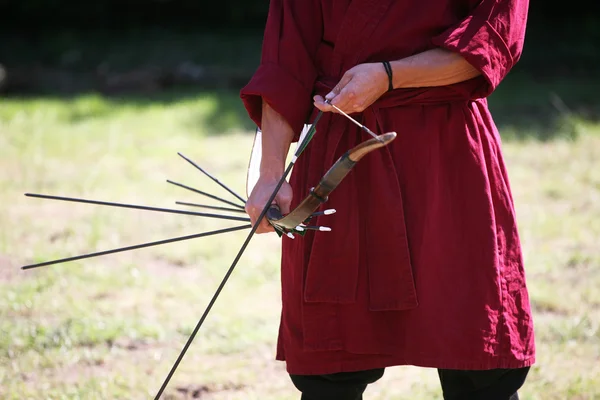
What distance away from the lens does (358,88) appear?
166cm

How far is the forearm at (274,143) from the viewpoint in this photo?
1.84 meters

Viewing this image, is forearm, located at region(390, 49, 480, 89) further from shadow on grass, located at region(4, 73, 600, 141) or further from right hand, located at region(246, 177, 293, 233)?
shadow on grass, located at region(4, 73, 600, 141)

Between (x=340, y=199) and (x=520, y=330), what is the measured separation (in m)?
0.48

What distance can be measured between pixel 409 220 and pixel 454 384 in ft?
1.28

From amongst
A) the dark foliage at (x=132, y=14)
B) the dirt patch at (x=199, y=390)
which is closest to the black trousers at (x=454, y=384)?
the dirt patch at (x=199, y=390)

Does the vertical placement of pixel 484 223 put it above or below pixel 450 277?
above

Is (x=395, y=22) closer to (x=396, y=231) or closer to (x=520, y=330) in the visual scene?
(x=396, y=231)

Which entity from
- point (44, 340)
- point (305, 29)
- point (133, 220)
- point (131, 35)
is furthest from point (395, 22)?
point (131, 35)

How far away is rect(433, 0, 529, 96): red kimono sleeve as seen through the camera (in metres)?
1.68

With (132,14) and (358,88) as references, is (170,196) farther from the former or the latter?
(132,14)

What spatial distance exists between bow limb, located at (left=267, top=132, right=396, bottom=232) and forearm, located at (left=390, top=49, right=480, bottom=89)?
0.17m

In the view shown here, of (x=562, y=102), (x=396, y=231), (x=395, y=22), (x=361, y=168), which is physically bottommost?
(x=396, y=231)

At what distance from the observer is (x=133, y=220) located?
5086mm

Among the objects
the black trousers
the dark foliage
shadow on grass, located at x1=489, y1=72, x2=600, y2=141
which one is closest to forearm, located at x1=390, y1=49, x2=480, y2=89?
the black trousers
